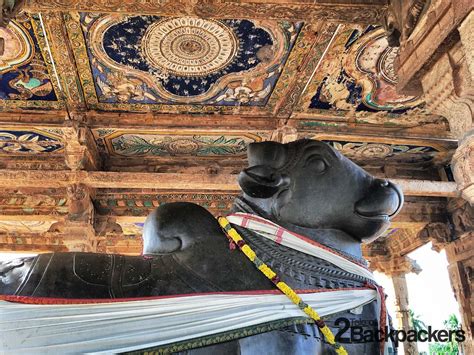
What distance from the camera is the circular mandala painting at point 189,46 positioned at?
544 centimetres

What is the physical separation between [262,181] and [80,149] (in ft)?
20.8

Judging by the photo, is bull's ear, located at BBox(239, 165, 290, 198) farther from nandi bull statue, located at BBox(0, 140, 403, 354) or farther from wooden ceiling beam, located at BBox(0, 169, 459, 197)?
wooden ceiling beam, located at BBox(0, 169, 459, 197)

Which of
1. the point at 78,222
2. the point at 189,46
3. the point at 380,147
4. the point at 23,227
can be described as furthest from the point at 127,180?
the point at 23,227

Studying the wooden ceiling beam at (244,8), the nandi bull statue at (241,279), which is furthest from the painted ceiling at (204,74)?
the nandi bull statue at (241,279)

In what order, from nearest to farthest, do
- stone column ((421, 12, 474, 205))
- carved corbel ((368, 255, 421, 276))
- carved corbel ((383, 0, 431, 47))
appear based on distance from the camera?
stone column ((421, 12, 474, 205)) < carved corbel ((383, 0, 431, 47)) < carved corbel ((368, 255, 421, 276))

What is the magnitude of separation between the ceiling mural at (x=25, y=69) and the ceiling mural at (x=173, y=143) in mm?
1155

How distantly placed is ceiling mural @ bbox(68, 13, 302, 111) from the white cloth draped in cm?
455

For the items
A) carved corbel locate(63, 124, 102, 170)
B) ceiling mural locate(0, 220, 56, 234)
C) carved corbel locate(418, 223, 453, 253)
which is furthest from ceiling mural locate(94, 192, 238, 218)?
carved corbel locate(418, 223, 453, 253)

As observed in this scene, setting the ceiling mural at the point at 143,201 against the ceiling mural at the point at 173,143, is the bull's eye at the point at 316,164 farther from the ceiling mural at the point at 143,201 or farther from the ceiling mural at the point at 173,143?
the ceiling mural at the point at 143,201

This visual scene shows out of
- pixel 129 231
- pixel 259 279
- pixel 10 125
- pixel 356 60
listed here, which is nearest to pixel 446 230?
pixel 356 60

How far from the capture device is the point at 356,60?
6.15 metres

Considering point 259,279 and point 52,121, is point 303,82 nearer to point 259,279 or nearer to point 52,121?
point 52,121

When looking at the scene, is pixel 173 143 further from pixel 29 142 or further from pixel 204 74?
pixel 29 142

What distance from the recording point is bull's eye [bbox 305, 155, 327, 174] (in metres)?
1.69
